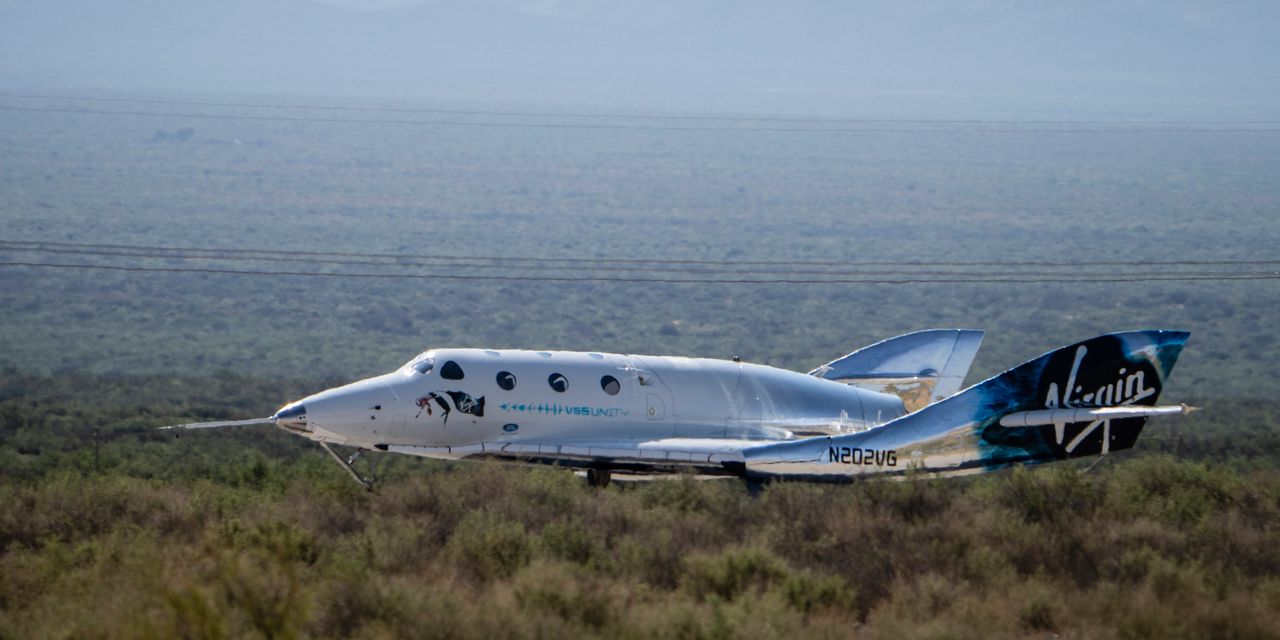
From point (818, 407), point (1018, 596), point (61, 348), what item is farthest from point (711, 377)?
point (61, 348)

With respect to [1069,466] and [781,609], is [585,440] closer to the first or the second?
[1069,466]

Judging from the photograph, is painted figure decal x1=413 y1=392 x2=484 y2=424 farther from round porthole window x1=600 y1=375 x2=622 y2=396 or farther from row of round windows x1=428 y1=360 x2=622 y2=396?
round porthole window x1=600 y1=375 x2=622 y2=396

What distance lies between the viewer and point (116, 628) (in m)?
13.1

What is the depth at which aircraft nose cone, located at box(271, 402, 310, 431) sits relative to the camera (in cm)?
2381

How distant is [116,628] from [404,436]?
11525 mm

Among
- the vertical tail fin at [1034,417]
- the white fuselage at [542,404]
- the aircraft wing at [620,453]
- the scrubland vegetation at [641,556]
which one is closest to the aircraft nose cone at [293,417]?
the white fuselage at [542,404]

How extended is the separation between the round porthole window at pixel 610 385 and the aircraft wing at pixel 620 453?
34.7 inches

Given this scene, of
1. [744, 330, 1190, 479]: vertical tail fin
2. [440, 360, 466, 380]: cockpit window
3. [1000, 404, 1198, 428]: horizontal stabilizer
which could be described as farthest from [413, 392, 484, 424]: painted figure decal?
[1000, 404, 1198, 428]: horizontal stabilizer

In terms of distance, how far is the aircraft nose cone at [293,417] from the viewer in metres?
23.8

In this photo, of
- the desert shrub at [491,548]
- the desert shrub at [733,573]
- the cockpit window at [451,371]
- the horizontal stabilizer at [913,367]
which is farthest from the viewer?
the horizontal stabilizer at [913,367]

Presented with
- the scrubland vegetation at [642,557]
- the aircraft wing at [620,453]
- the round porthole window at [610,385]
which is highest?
the round porthole window at [610,385]

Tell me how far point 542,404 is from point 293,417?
4.26 metres

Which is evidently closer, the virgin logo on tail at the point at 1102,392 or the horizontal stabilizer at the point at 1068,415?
the horizontal stabilizer at the point at 1068,415

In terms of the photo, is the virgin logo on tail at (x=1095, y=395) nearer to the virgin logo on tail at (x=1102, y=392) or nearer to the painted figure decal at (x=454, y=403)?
the virgin logo on tail at (x=1102, y=392)
